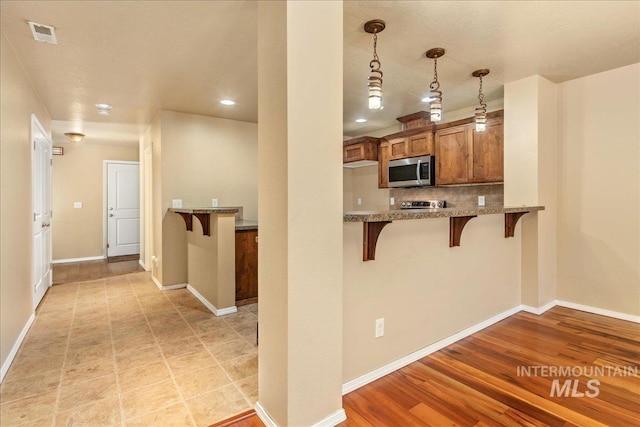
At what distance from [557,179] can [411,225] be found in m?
2.31

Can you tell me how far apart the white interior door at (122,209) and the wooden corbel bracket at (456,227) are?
662 centimetres

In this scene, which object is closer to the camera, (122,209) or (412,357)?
(412,357)

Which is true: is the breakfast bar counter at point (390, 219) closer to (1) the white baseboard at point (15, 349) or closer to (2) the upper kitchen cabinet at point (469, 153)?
(2) the upper kitchen cabinet at point (469, 153)

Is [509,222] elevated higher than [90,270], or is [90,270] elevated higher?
[509,222]

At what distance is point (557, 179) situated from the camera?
344cm

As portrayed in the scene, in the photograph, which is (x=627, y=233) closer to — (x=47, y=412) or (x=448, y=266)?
(x=448, y=266)

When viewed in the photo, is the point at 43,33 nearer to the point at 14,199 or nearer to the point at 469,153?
the point at 14,199

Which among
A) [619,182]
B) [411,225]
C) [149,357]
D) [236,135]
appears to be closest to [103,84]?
[236,135]

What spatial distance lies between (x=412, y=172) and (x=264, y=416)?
3.63 meters

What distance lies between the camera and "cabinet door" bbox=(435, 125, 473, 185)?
3883mm

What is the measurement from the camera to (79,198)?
6340mm

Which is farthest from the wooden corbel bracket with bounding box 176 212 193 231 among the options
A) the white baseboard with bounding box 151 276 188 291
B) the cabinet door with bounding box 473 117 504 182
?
the cabinet door with bounding box 473 117 504 182

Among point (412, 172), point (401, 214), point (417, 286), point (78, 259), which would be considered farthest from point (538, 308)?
point (78, 259)

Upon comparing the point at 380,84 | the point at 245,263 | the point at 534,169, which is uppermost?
the point at 380,84
